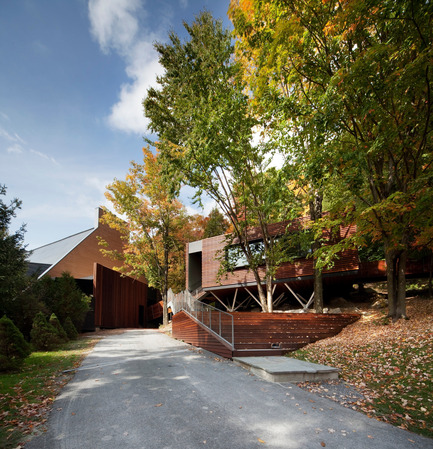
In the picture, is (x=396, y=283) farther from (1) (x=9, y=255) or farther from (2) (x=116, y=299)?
(2) (x=116, y=299)

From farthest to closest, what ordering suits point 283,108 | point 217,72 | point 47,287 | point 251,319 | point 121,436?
point 47,287, point 217,72, point 251,319, point 283,108, point 121,436

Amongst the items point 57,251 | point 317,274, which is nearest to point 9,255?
point 317,274

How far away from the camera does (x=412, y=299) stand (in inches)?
483

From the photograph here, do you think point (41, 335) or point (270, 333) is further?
point (41, 335)

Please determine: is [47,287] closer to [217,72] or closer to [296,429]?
[217,72]

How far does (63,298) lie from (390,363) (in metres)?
15.0

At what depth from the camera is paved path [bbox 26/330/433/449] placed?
3.31 metres

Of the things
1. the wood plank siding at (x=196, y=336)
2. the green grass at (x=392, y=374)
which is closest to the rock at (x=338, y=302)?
the green grass at (x=392, y=374)

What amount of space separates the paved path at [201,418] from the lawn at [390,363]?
1.71 ft

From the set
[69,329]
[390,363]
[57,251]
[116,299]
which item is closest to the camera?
[390,363]

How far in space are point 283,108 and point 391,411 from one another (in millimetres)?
8080

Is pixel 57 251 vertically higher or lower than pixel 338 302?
higher

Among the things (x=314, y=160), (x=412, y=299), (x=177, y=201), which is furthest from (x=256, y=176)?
(x=177, y=201)

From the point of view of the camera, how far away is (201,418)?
396 cm
